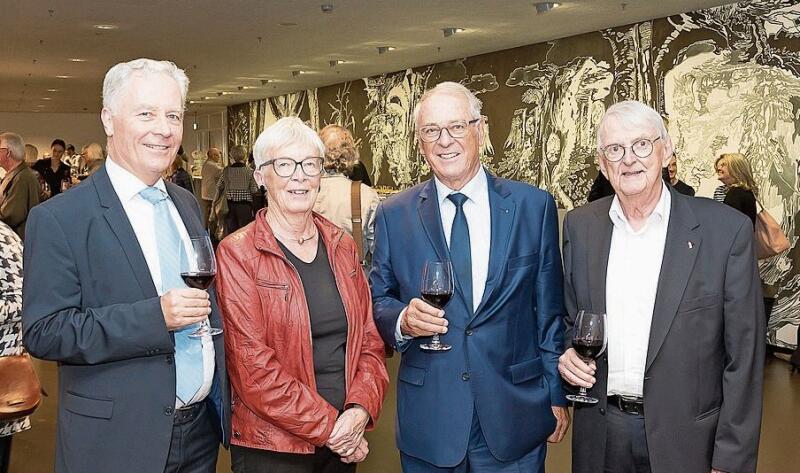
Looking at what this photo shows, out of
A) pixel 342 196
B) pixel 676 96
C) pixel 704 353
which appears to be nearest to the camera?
pixel 704 353

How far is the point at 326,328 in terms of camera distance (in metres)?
2.74

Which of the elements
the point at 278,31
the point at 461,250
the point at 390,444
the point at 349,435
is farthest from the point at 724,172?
the point at 349,435

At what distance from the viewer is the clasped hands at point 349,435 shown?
8.87 ft

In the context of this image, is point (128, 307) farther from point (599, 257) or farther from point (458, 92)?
point (599, 257)

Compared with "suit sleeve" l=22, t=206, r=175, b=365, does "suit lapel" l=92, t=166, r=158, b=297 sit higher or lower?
higher

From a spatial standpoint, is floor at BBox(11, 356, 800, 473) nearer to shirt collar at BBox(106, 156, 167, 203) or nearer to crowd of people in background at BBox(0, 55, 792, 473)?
crowd of people in background at BBox(0, 55, 792, 473)

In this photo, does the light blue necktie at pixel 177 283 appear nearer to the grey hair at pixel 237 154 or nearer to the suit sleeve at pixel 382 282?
the suit sleeve at pixel 382 282

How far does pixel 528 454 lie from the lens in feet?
9.45

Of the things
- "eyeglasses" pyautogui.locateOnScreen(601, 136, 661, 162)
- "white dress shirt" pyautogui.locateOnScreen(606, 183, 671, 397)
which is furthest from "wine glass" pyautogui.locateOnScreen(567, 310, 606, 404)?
"eyeglasses" pyautogui.locateOnScreen(601, 136, 661, 162)

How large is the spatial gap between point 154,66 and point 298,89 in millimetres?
21138

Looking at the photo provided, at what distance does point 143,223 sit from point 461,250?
3.25ft

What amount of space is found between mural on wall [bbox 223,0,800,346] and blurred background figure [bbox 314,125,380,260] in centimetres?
517

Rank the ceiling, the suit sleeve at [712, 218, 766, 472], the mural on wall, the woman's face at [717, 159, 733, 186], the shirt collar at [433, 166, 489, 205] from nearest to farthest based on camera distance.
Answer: the suit sleeve at [712, 218, 766, 472] < the shirt collar at [433, 166, 489, 205] < the woman's face at [717, 159, 733, 186] < the mural on wall < the ceiling

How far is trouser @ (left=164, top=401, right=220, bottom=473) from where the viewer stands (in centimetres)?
249
